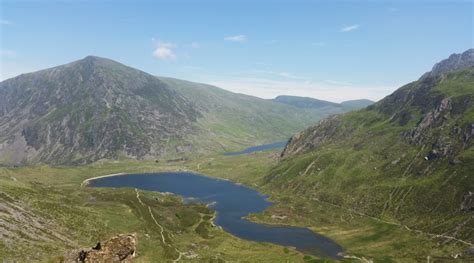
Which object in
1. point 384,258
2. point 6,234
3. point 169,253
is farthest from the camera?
point 384,258

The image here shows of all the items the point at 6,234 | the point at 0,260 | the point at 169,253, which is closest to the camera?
the point at 0,260

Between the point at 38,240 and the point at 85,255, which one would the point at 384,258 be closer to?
the point at 38,240

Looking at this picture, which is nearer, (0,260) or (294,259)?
(0,260)

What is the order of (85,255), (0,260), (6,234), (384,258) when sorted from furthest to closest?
(384,258) < (6,234) < (0,260) < (85,255)

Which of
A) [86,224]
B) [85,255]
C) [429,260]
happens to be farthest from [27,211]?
[429,260]

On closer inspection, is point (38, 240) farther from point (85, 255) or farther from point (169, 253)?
point (85, 255)

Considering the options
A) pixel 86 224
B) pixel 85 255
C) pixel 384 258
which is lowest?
pixel 384 258

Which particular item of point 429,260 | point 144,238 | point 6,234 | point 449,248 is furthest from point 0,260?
point 449,248

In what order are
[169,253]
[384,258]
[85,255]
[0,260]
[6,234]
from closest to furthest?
[85,255]
[0,260]
[6,234]
[169,253]
[384,258]

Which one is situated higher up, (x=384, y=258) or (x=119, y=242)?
(x=119, y=242)
